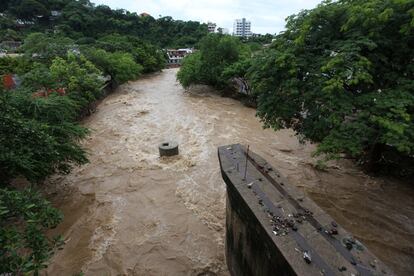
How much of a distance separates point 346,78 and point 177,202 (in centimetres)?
550

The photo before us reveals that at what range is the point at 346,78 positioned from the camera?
16.6ft

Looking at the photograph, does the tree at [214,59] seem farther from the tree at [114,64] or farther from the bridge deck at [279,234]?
the bridge deck at [279,234]

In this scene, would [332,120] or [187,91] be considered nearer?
[332,120]

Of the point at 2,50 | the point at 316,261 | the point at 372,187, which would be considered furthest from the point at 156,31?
the point at 316,261

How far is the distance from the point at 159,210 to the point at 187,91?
17321mm

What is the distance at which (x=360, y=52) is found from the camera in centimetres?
534

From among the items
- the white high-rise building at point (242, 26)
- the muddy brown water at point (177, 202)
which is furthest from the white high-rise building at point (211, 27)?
the muddy brown water at point (177, 202)

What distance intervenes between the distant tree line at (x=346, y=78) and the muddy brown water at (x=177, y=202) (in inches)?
65.5

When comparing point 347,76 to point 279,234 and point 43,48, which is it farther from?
point 43,48

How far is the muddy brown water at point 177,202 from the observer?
5566mm

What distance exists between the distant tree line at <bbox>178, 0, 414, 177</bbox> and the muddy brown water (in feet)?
5.46

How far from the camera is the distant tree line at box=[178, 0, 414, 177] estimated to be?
4.68m

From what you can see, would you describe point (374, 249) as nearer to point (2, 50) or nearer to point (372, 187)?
point (372, 187)

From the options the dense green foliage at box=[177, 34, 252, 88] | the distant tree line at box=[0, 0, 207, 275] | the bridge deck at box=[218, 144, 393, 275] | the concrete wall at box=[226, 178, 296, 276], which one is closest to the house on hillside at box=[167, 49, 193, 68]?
the distant tree line at box=[0, 0, 207, 275]
